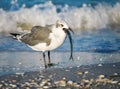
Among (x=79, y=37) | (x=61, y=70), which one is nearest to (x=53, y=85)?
(x=61, y=70)

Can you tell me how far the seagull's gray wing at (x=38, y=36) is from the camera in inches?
304

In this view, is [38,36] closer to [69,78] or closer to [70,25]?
[69,78]

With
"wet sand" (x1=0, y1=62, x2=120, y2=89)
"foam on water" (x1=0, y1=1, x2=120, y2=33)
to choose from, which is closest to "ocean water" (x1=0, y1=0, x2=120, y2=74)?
"foam on water" (x1=0, y1=1, x2=120, y2=33)

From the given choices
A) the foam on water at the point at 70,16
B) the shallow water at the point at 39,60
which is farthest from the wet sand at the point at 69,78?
the foam on water at the point at 70,16

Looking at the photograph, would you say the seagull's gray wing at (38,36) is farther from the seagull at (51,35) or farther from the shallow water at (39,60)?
the shallow water at (39,60)

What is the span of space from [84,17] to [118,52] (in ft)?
10.4

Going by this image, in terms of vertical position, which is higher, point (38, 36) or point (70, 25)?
point (70, 25)

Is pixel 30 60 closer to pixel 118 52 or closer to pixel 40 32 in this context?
pixel 40 32

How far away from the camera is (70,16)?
11.9 metres

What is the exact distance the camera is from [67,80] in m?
6.87

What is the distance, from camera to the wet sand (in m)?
6.56

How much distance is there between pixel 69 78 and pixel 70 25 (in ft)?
14.9

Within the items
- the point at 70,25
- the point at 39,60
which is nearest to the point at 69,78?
the point at 39,60

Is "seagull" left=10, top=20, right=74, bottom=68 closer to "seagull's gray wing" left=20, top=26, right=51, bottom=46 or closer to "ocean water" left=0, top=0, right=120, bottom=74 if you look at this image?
"seagull's gray wing" left=20, top=26, right=51, bottom=46
